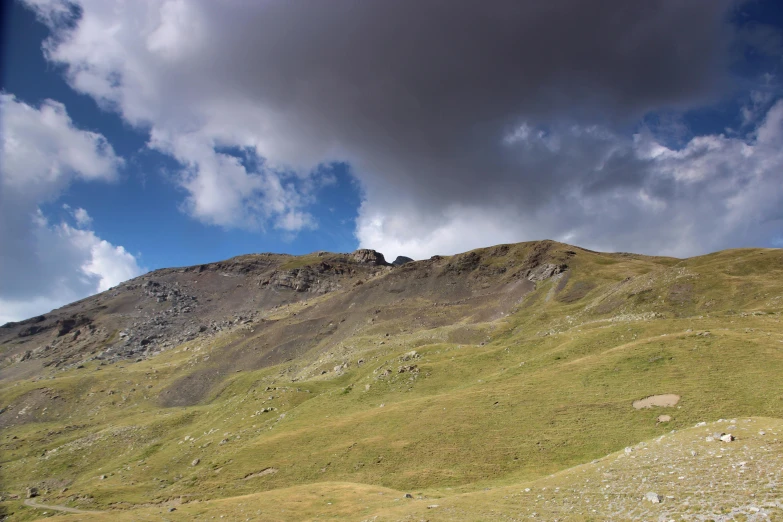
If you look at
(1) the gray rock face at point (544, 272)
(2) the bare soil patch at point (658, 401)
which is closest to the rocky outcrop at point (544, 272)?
(1) the gray rock face at point (544, 272)

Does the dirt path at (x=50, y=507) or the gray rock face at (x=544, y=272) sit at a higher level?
the gray rock face at (x=544, y=272)

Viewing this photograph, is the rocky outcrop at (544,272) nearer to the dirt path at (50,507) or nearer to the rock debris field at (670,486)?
the rock debris field at (670,486)

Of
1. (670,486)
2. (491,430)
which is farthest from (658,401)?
(670,486)

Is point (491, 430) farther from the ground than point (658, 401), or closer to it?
closer to it

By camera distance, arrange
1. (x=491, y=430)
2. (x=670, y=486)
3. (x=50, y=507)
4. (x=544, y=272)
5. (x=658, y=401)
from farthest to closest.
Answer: (x=544, y=272)
(x=50, y=507)
(x=491, y=430)
(x=658, y=401)
(x=670, y=486)

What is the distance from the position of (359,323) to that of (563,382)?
108079 mm

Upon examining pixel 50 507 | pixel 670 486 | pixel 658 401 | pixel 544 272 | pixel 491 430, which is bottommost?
pixel 50 507

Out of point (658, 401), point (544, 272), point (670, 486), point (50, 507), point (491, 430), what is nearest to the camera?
point (670, 486)

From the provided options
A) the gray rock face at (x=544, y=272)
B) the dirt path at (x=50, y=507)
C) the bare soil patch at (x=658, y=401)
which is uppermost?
the gray rock face at (x=544, y=272)

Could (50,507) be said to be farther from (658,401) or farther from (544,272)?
(544,272)

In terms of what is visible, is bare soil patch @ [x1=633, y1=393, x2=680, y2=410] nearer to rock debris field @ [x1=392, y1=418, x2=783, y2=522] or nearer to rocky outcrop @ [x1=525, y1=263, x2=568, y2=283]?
rock debris field @ [x1=392, y1=418, x2=783, y2=522]

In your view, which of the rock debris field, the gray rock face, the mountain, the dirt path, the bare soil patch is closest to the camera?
the rock debris field

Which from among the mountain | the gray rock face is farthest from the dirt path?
the gray rock face

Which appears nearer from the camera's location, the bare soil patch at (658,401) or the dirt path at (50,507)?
the bare soil patch at (658,401)
